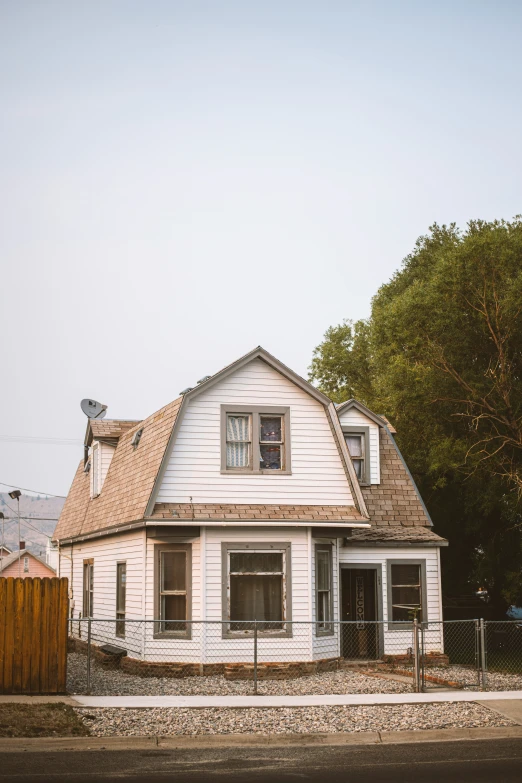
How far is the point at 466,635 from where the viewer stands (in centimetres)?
2850

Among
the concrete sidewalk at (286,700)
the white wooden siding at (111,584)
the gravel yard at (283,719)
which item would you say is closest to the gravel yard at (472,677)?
the concrete sidewalk at (286,700)

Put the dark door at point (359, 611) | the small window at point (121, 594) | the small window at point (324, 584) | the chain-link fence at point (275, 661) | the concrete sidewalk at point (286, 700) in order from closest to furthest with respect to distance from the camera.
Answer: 1. the concrete sidewalk at point (286, 700)
2. the chain-link fence at point (275, 661)
3. the small window at point (324, 584)
4. the small window at point (121, 594)
5. the dark door at point (359, 611)

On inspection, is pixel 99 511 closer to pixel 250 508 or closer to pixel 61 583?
pixel 250 508

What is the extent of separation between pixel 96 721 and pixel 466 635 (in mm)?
17746

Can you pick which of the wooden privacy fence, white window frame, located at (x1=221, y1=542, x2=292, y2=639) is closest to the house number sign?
white window frame, located at (x1=221, y1=542, x2=292, y2=639)

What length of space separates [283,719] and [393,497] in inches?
459

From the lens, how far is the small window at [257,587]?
20.6m

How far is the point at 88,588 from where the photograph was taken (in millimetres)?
27859

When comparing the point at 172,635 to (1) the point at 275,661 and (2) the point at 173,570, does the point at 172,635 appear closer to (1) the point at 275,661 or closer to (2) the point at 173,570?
(2) the point at 173,570

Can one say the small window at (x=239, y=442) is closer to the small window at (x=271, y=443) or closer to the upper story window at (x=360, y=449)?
the small window at (x=271, y=443)

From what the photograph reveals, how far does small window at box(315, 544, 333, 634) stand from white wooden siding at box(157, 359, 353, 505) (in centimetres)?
124

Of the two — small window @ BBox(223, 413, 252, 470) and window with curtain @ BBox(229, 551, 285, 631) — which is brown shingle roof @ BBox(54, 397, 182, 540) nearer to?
small window @ BBox(223, 413, 252, 470)

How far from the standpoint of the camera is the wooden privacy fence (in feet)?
51.9

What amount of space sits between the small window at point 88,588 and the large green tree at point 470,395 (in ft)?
37.8
